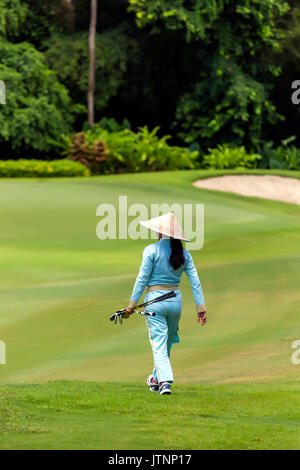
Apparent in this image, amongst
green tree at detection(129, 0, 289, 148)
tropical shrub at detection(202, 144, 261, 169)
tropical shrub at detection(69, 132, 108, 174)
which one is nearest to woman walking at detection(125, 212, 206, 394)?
tropical shrub at detection(69, 132, 108, 174)

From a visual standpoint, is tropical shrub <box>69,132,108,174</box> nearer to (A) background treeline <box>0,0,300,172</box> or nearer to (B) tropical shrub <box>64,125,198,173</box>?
(B) tropical shrub <box>64,125,198,173</box>

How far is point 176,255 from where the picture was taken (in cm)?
880

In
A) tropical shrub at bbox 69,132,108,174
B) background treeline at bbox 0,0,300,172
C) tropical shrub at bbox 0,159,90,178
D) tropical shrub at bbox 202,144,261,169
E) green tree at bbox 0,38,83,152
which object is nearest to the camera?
tropical shrub at bbox 0,159,90,178

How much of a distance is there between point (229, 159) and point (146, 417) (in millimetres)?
33368

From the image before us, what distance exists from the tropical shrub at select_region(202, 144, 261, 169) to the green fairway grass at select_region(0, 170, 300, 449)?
551 inches

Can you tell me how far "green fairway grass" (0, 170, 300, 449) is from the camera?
720 centimetres

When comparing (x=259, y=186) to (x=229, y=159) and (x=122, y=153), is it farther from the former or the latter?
(x=122, y=153)

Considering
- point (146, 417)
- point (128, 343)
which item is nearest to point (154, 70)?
point (128, 343)

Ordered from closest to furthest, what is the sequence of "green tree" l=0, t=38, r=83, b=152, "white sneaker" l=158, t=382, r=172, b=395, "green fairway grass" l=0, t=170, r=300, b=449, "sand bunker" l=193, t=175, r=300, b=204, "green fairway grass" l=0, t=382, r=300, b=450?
"green fairway grass" l=0, t=382, r=300, b=450
"green fairway grass" l=0, t=170, r=300, b=449
"white sneaker" l=158, t=382, r=172, b=395
"sand bunker" l=193, t=175, r=300, b=204
"green tree" l=0, t=38, r=83, b=152

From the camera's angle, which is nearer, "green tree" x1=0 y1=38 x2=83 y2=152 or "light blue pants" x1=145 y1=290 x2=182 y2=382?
"light blue pants" x1=145 y1=290 x2=182 y2=382

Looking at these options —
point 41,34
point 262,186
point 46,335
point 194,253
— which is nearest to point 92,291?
point 46,335

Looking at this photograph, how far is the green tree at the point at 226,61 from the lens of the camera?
40.9 metres

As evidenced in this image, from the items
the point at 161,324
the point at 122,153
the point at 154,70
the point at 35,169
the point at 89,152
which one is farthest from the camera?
the point at 154,70

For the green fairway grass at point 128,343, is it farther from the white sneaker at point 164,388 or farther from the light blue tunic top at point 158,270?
the light blue tunic top at point 158,270
